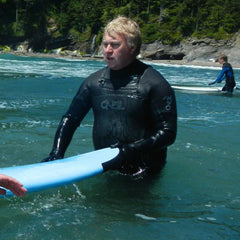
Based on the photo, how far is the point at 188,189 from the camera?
398 cm

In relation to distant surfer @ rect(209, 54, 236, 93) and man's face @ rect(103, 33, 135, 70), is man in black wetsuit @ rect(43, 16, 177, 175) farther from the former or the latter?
distant surfer @ rect(209, 54, 236, 93)

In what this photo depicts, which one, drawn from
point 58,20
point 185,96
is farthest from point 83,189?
point 58,20

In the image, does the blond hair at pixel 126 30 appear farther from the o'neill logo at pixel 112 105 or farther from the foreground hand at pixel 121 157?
the foreground hand at pixel 121 157

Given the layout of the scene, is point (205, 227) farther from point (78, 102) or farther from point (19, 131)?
point (19, 131)

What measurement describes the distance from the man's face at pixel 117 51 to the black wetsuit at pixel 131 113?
0.10 meters

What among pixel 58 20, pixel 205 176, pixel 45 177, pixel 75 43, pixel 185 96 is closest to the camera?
pixel 45 177

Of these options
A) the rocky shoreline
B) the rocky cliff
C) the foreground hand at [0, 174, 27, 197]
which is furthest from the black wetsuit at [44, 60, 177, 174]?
the rocky cliff

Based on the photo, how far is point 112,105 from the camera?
3523 mm

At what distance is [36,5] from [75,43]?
50.8 ft

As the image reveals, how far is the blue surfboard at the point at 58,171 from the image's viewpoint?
300 cm

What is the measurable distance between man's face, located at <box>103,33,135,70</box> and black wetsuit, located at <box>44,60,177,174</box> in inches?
4.1

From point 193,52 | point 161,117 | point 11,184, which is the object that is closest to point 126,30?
point 161,117

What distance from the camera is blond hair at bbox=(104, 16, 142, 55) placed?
3285 mm

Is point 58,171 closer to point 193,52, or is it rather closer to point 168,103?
point 168,103
